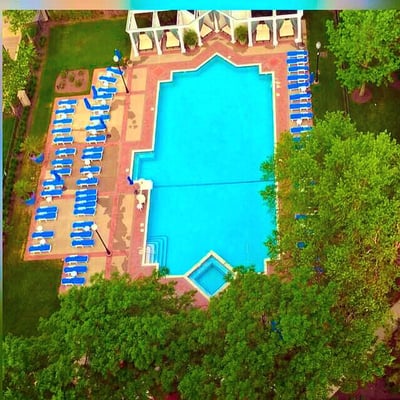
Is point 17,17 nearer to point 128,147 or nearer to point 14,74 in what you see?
point 14,74

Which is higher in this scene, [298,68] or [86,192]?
[298,68]

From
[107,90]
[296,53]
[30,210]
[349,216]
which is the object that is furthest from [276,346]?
[107,90]

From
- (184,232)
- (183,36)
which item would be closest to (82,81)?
(183,36)

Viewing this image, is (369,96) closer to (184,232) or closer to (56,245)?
(184,232)

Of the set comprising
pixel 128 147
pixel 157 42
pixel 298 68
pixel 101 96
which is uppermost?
pixel 157 42

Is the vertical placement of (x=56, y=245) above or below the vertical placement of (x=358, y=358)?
above

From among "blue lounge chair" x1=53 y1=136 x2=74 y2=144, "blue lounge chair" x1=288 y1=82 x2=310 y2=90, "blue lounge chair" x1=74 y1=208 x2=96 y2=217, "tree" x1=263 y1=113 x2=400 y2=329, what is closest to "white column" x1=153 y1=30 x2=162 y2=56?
"blue lounge chair" x1=53 y1=136 x2=74 y2=144
